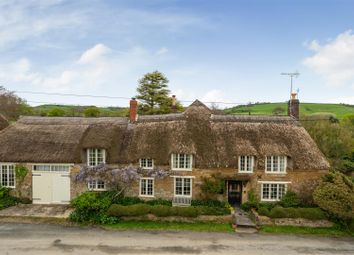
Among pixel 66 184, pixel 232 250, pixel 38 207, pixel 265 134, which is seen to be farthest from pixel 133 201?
pixel 265 134

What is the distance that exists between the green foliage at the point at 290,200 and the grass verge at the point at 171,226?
5.65 m

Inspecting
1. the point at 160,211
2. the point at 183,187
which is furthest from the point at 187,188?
the point at 160,211

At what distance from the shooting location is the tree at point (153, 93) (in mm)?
60781

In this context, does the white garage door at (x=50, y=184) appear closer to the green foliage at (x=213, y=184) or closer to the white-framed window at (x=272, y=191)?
the green foliage at (x=213, y=184)

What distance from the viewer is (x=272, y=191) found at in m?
26.7

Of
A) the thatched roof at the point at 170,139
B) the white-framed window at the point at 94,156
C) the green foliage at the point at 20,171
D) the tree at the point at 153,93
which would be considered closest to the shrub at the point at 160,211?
the thatched roof at the point at 170,139

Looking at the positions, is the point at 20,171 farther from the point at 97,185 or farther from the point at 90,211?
the point at 90,211

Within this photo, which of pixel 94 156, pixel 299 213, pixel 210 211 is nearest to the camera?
pixel 299 213

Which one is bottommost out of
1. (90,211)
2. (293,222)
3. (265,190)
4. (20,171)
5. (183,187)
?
(293,222)

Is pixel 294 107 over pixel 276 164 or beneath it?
over

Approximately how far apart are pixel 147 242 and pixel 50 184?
11925mm

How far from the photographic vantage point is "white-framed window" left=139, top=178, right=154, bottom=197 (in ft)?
88.3

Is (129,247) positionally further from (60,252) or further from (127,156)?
(127,156)

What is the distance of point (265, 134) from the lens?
28.2 meters
